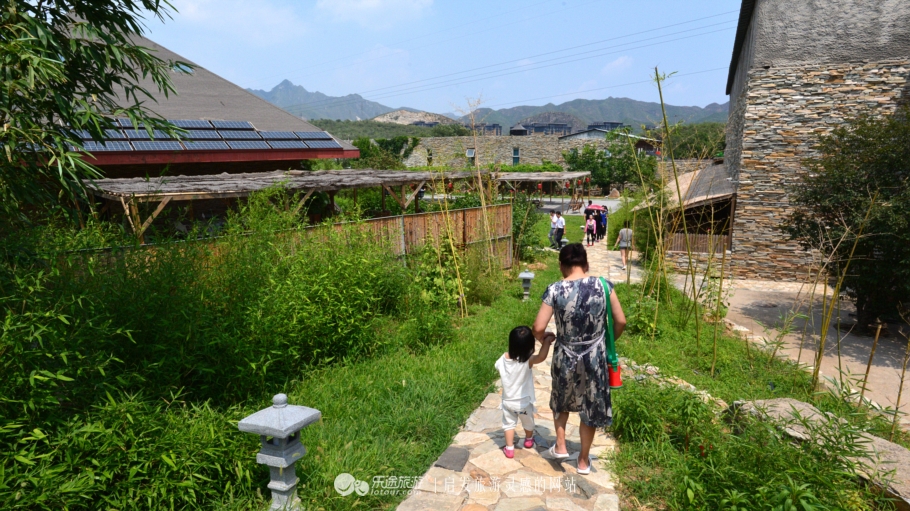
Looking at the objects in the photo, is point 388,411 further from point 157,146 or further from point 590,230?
point 590,230

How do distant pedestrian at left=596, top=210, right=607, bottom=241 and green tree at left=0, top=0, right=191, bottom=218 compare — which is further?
distant pedestrian at left=596, top=210, right=607, bottom=241

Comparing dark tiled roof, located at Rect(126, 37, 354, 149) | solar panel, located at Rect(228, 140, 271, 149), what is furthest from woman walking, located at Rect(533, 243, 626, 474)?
dark tiled roof, located at Rect(126, 37, 354, 149)

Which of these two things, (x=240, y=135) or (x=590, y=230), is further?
(x=590, y=230)

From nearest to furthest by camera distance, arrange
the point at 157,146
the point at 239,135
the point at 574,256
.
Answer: the point at 574,256 → the point at 157,146 → the point at 239,135

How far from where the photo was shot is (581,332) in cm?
339

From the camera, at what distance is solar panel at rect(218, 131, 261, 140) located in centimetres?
1158

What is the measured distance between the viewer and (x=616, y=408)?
165 inches

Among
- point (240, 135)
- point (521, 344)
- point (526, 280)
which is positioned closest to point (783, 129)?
point (526, 280)

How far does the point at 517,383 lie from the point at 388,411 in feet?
4.11

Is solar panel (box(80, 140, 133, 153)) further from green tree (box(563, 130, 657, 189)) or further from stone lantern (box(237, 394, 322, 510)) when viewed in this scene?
green tree (box(563, 130, 657, 189))

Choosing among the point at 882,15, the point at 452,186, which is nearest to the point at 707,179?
the point at 882,15

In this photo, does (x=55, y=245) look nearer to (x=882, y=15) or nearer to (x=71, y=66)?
(x=71, y=66)

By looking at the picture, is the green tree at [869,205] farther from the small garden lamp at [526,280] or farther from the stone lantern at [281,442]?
the stone lantern at [281,442]

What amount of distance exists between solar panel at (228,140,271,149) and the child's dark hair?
9407 mm
